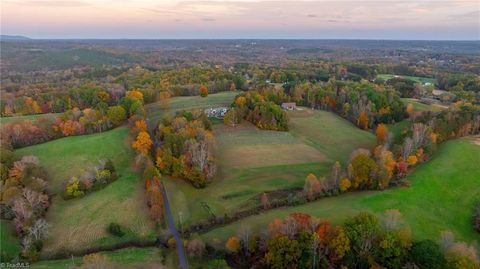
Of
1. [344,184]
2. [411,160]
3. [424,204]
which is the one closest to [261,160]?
[344,184]

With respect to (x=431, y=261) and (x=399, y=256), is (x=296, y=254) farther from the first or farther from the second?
(x=431, y=261)

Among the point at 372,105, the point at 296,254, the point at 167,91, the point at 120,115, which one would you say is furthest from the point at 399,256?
the point at 167,91

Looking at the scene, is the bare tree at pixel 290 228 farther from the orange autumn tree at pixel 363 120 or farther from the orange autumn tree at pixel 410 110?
the orange autumn tree at pixel 410 110

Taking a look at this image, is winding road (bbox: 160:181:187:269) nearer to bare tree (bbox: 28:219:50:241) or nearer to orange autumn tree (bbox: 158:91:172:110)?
Answer: bare tree (bbox: 28:219:50:241)

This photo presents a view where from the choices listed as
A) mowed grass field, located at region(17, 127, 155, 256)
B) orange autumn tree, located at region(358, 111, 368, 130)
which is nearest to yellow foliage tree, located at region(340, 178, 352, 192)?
mowed grass field, located at region(17, 127, 155, 256)

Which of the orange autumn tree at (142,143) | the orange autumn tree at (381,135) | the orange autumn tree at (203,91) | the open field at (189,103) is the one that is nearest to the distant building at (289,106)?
the open field at (189,103)

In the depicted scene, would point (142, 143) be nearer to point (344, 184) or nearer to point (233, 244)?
point (233, 244)
